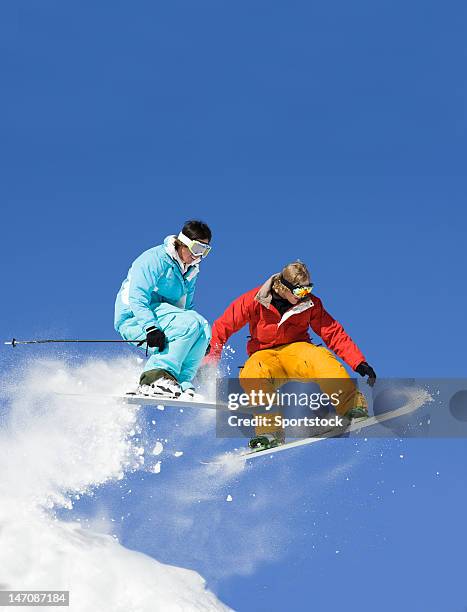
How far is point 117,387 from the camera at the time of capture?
10.7 meters

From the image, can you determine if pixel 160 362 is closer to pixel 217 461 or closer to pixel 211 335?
pixel 211 335

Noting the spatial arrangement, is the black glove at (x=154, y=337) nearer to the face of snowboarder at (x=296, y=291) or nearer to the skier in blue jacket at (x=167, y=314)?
the skier in blue jacket at (x=167, y=314)

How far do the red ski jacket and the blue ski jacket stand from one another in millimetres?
583

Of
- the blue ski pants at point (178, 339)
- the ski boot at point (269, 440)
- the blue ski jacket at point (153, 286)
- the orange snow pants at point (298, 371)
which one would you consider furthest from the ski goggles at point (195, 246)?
the ski boot at point (269, 440)

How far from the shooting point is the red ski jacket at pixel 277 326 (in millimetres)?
9031

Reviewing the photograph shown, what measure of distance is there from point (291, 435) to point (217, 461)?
3.97 feet

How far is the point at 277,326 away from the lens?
9.09m

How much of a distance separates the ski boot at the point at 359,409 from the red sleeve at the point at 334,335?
55 cm

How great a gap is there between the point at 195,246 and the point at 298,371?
192cm

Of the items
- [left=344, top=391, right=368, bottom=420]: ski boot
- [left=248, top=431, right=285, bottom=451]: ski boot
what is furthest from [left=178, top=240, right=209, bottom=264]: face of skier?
[left=344, top=391, right=368, bottom=420]: ski boot

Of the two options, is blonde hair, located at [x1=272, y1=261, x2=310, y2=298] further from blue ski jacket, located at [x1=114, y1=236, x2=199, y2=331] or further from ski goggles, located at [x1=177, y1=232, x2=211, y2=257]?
blue ski jacket, located at [x1=114, y1=236, x2=199, y2=331]

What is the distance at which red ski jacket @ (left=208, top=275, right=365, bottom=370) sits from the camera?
29.6ft

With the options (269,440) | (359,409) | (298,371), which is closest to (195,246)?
(298,371)

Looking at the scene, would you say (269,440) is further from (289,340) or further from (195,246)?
(195,246)
